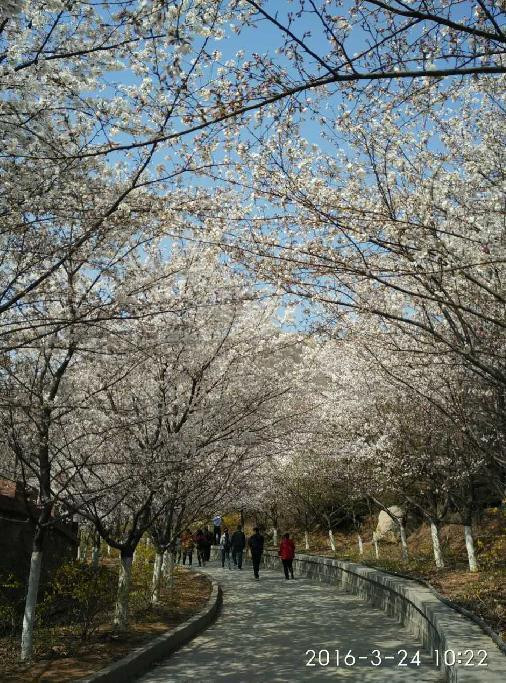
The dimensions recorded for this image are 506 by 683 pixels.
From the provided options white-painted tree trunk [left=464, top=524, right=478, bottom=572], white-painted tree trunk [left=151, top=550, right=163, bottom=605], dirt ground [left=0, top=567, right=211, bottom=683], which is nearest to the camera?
dirt ground [left=0, top=567, right=211, bottom=683]

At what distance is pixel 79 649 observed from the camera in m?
7.23

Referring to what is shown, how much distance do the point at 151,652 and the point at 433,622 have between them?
136 inches

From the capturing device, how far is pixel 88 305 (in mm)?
5062

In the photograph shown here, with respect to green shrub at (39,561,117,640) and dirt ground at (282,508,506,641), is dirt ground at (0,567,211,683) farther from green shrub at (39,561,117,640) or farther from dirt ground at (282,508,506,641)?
dirt ground at (282,508,506,641)

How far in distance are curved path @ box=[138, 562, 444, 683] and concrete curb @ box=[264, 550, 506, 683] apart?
0.23 meters

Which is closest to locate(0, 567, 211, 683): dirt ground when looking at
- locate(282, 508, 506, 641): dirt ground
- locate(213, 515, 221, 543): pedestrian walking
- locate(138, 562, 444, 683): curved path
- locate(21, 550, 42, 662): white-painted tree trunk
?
locate(21, 550, 42, 662): white-painted tree trunk

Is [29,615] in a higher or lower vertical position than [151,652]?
higher

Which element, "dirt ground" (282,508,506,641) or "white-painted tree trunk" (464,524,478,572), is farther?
"white-painted tree trunk" (464,524,478,572)

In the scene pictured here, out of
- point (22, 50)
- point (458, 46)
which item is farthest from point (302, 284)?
point (22, 50)

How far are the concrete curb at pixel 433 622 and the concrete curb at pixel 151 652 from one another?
130 inches

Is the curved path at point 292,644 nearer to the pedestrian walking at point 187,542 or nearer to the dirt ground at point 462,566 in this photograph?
the dirt ground at point 462,566

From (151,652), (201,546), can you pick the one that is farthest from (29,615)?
(201,546)

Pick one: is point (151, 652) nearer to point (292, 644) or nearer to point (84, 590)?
point (84, 590)

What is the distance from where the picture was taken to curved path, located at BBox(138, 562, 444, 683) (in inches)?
252
